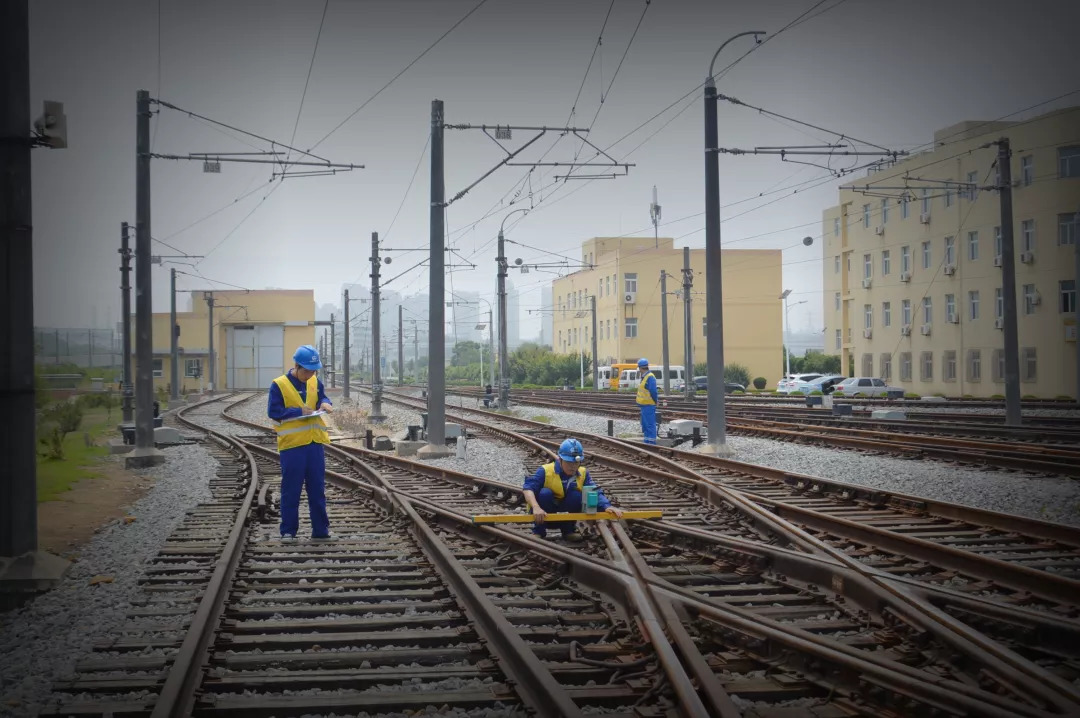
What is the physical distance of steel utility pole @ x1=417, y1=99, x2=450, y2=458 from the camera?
17359mm

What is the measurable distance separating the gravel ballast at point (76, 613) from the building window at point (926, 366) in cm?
4005

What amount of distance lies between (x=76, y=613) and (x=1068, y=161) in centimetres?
3383

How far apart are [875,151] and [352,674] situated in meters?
15.3

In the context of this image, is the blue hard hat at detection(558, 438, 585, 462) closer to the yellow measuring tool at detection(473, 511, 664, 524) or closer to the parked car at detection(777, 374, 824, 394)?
the yellow measuring tool at detection(473, 511, 664, 524)

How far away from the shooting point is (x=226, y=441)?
2209cm

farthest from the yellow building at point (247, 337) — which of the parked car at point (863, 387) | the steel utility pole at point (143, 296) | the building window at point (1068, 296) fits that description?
the steel utility pole at point (143, 296)

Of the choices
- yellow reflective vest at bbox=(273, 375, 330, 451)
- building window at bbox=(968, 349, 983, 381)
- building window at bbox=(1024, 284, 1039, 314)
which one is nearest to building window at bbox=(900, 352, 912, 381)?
building window at bbox=(968, 349, 983, 381)

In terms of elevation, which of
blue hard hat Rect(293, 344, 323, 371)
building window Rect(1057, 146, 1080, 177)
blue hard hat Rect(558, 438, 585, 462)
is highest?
building window Rect(1057, 146, 1080, 177)

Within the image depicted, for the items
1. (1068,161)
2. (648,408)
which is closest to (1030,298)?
(1068,161)

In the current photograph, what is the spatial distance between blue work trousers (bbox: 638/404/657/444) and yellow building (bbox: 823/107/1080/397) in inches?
497

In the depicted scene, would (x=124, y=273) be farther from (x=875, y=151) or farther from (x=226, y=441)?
(x=875, y=151)

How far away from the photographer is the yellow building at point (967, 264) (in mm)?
33500

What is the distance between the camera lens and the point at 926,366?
149 ft

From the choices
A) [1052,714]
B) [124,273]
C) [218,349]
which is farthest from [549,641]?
[218,349]
